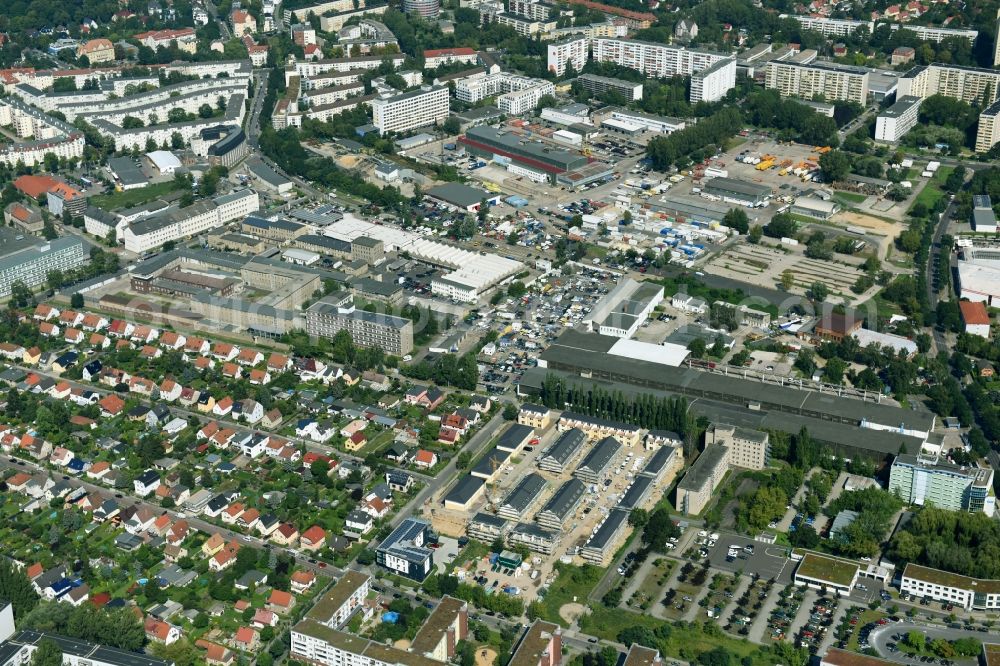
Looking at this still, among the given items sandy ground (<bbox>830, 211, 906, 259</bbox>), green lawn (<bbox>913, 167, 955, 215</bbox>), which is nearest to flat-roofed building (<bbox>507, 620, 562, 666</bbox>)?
sandy ground (<bbox>830, 211, 906, 259</bbox>)

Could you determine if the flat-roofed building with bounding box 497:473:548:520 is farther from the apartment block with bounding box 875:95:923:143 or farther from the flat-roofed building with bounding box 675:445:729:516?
the apartment block with bounding box 875:95:923:143

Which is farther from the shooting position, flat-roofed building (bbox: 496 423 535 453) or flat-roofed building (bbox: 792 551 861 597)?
→ flat-roofed building (bbox: 496 423 535 453)

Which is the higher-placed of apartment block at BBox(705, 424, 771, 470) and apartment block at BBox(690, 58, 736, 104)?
apartment block at BBox(690, 58, 736, 104)

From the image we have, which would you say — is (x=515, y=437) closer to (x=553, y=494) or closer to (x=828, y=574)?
(x=553, y=494)

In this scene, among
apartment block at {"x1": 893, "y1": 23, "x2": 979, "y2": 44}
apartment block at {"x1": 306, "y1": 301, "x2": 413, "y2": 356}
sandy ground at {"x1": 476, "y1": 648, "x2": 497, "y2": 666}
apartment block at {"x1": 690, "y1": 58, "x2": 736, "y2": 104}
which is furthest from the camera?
apartment block at {"x1": 893, "y1": 23, "x2": 979, "y2": 44}

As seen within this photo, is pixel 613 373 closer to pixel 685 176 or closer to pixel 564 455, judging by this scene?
pixel 564 455

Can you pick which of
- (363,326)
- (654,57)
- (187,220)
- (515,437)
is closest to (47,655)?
(515,437)

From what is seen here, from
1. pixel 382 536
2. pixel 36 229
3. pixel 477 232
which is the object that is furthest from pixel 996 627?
pixel 36 229
